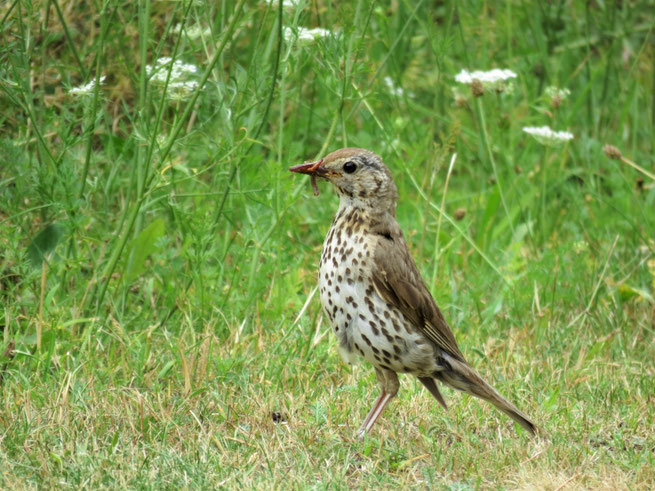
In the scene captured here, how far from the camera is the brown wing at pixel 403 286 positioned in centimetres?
404

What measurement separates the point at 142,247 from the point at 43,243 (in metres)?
0.46

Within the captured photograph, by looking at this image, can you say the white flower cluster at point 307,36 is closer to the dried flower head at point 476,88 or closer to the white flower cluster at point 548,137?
the dried flower head at point 476,88

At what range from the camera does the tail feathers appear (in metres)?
4.05

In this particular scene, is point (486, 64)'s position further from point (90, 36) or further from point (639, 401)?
point (639, 401)

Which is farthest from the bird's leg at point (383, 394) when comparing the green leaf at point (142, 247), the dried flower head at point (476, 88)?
the dried flower head at point (476, 88)

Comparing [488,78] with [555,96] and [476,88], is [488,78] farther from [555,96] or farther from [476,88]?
[555,96]

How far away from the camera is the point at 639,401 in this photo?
4.42 meters

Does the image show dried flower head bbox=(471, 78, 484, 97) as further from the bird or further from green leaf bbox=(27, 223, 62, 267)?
green leaf bbox=(27, 223, 62, 267)

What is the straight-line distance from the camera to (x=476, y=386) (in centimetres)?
415

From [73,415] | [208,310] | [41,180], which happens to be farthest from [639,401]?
[41,180]

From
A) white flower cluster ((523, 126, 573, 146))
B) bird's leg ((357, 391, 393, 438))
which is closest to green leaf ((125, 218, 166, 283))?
bird's leg ((357, 391, 393, 438))

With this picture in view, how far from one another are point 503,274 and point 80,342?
233 cm

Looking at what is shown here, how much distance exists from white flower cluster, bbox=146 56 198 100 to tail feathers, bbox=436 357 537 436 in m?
1.63

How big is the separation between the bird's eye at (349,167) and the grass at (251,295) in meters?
0.50
